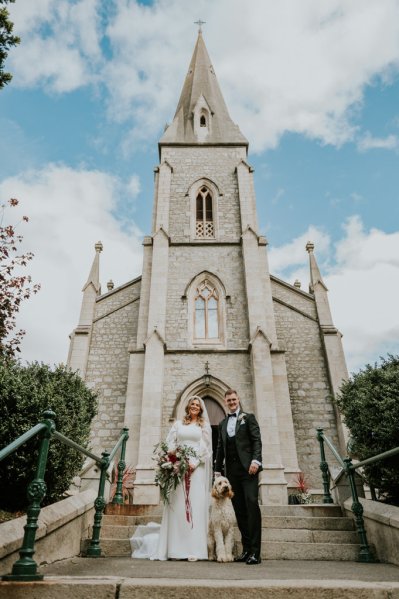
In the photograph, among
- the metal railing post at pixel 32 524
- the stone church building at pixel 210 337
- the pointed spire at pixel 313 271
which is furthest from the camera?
the pointed spire at pixel 313 271

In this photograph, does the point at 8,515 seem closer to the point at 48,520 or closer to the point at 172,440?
the point at 48,520

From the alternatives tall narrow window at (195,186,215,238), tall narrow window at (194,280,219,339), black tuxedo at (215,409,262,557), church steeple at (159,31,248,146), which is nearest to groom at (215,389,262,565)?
black tuxedo at (215,409,262,557)

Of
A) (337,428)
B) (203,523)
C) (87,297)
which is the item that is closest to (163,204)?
(87,297)

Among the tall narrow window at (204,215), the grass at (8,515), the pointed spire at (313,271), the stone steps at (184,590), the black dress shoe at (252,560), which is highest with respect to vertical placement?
the tall narrow window at (204,215)

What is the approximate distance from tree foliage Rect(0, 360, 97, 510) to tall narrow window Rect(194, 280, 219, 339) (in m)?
8.43

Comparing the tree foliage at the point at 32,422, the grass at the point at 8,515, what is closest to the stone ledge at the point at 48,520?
the tree foliage at the point at 32,422

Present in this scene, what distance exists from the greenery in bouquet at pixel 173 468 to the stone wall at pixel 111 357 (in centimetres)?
857

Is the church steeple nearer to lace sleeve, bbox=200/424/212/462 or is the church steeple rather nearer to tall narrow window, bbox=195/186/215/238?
tall narrow window, bbox=195/186/215/238

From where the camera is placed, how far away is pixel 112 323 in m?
15.7

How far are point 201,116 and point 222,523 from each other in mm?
21838

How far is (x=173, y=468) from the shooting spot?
5367mm

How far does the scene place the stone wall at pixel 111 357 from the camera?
13.6 m

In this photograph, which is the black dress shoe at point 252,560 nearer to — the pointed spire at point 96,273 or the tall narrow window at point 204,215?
the pointed spire at point 96,273

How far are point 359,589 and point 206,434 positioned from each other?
11.1ft
